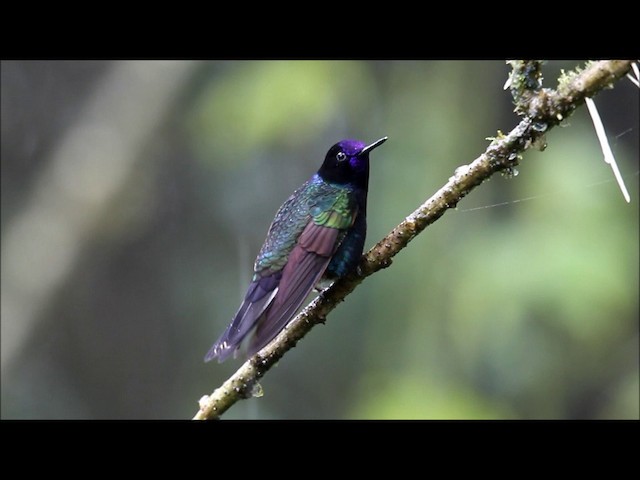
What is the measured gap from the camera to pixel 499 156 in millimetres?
2344

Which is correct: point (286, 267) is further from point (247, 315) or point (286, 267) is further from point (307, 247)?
point (247, 315)

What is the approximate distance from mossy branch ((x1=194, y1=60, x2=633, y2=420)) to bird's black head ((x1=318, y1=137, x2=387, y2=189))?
1.22 metres

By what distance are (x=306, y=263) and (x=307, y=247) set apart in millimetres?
101

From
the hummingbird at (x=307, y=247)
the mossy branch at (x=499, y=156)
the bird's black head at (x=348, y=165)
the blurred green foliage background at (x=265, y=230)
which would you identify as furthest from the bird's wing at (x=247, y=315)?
the blurred green foliage background at (x=265, y=230)

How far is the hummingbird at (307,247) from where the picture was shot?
306 centimetres

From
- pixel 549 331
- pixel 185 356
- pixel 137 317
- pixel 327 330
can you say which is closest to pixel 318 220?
pixel 549 331

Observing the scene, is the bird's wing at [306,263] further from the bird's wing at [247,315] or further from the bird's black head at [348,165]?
the bird's black head at [348,165]

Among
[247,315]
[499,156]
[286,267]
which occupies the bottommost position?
[247,315]

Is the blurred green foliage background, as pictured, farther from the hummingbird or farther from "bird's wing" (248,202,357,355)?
"bird's wing" (248,202,357,355)

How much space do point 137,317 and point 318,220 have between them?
5695mm

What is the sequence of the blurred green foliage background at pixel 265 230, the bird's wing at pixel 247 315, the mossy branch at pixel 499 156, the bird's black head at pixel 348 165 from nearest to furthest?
1. the mossy branch at pixel 499 156
2. the bird's wing at pixel 247 315
3. the bird's black head at pixel 348 165
4. the blurred green foliage background at pixel 265 230

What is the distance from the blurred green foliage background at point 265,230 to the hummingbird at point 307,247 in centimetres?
200

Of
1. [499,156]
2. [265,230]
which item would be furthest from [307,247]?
[265,230]

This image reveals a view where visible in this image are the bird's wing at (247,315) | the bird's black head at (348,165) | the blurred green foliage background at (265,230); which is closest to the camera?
the bird's wing at (247,315)
